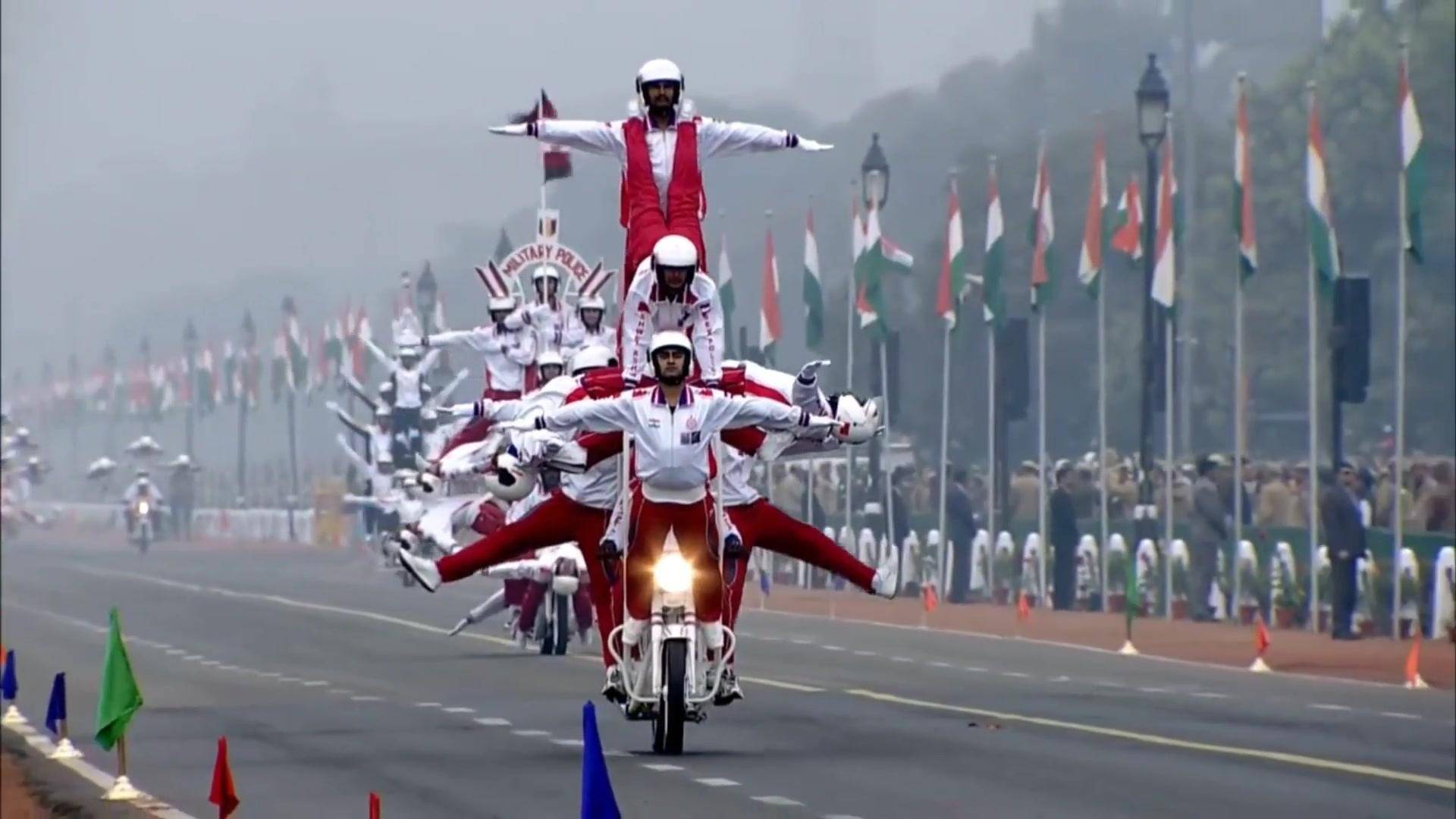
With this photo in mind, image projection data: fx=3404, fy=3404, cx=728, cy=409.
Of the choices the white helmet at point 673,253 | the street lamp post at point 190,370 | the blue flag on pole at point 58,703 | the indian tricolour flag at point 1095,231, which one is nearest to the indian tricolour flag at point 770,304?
the indian tricolour flag at point 1095,231

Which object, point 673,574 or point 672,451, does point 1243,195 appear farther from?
point 673,574

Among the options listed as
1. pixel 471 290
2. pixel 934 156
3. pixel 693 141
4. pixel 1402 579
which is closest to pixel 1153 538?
pixel 1402 579

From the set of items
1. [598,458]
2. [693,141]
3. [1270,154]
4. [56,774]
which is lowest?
[56,774]

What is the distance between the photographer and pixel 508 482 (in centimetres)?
2297

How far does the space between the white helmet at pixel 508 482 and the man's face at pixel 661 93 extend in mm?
2504

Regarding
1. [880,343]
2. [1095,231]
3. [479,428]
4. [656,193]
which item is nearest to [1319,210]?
[1095,231]

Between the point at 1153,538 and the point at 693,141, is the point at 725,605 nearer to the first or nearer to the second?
the point at 693,141

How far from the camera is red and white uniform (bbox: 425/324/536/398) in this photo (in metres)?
34.8

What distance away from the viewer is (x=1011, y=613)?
45.9 meters

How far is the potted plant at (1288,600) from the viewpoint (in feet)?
130

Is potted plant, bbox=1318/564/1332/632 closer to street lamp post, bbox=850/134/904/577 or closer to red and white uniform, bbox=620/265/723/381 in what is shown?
street lamp post, bbox=850/134/904/577

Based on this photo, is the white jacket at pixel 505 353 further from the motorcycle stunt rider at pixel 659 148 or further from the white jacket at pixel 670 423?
the white jacket at pixel 670 423

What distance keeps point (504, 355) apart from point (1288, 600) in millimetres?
10369

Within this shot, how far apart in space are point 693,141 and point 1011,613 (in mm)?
24749
